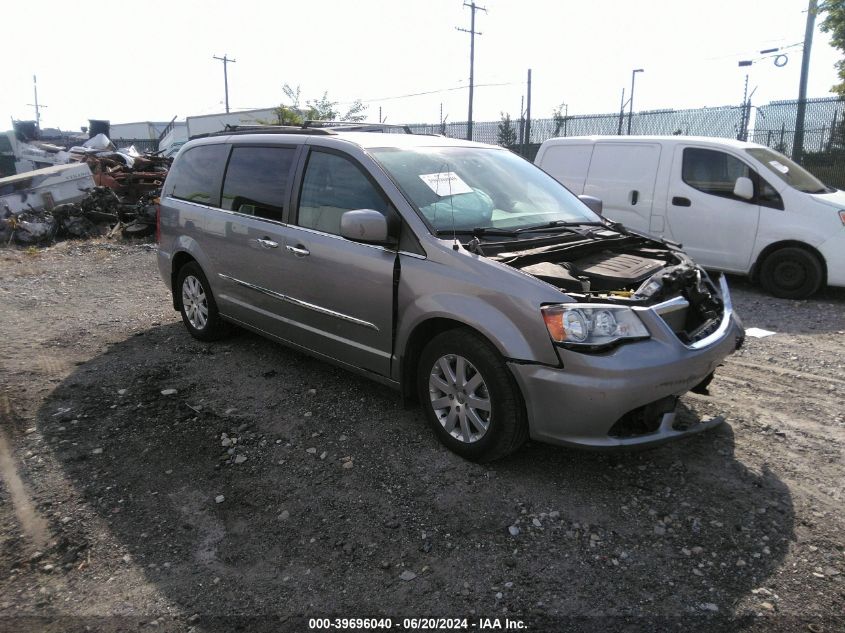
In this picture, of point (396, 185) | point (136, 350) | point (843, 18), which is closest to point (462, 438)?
point (396, 185)

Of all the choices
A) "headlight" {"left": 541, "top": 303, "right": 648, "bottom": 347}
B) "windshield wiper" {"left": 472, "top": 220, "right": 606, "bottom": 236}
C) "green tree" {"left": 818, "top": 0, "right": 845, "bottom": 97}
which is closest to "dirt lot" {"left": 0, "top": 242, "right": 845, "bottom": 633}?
"headlight" {"left": 541, "top": 303, "right": 648, "bottom": 347}

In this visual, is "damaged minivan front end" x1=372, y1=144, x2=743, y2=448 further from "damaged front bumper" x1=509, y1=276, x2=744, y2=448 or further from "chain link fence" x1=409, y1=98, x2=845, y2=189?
"chain link fence" x1=409, y1=98, x2=845, y2=189

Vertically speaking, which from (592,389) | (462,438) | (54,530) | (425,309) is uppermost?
(425,309)

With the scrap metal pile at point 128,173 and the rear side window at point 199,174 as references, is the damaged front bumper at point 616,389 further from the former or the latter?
the scrap metal pile at point 128,173

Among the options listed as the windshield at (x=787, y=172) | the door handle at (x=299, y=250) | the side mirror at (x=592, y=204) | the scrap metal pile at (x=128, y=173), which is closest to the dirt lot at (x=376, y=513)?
the door handle at (x=299, y=250)

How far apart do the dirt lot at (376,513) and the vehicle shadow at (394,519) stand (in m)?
0.01

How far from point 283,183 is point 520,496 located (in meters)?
2.75

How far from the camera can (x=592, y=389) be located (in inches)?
119

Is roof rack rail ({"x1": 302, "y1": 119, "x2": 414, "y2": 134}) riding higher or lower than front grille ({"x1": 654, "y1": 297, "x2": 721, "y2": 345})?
higher

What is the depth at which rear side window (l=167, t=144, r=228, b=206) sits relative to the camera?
538cm

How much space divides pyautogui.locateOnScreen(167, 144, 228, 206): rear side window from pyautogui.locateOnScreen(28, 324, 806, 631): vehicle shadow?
6.23 feet

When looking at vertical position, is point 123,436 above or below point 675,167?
below

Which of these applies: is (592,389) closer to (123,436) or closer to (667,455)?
(667,455)

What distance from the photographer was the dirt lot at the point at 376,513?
8.52 feet
